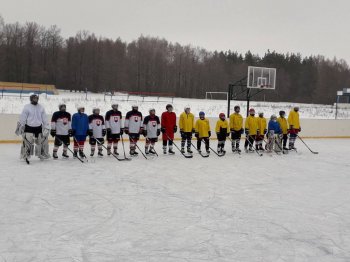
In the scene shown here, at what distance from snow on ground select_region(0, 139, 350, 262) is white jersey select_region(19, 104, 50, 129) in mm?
774

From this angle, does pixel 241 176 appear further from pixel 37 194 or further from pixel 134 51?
pixel 134 51

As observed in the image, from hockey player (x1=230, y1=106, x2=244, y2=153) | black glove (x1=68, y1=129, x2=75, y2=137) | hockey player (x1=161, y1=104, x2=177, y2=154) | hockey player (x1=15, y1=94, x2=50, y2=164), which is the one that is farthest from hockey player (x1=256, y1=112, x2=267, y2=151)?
hockey player (x1=15, y1=94, x2=50, y2=164)

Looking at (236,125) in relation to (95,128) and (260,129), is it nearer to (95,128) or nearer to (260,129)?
(260,129)

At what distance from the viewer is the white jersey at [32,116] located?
7520 millimetres

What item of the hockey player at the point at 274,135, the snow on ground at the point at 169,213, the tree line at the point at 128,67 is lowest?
the snow on ground at the point at 169,213

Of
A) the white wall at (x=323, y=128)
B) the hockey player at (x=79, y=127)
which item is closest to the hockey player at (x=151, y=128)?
the hockey player at (x=79, y=127)

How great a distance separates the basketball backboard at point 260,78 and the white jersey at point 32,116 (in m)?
12.1

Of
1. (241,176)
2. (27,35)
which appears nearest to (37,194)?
(241,176)

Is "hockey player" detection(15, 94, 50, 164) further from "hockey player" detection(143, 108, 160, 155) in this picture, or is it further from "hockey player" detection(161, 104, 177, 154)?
"hockey player" detection(161, 104, 177, 154)

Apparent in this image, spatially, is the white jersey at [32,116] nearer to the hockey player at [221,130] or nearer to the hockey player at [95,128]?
the hockey player at [95,128]

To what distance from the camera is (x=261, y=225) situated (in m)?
4.03

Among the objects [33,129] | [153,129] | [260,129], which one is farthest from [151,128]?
[260,129]

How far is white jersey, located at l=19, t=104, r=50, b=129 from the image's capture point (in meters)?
7.52

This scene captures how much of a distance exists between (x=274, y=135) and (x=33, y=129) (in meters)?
6.09
